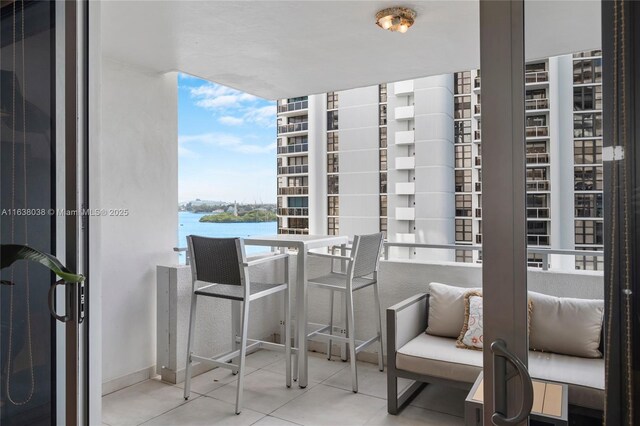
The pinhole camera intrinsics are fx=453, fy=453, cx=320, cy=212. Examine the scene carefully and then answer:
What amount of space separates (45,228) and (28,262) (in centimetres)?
14

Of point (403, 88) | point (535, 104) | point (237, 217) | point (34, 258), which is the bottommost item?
point (34, 258)

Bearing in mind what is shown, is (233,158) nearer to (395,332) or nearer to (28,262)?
(395,332)

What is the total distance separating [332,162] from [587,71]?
3526mm

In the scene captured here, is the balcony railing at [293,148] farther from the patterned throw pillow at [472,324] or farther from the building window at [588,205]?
the building window at [588,205]

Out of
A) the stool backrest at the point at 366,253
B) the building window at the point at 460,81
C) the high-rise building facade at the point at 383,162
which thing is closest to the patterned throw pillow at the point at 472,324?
the high-rise building facade at the point at 383,162

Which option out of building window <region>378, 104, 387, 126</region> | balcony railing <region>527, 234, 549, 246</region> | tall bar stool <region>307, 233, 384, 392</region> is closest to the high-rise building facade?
building window <region>378, 104, 387, 126</region>

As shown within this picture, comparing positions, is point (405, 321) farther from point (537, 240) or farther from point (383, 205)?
point (537, 240)

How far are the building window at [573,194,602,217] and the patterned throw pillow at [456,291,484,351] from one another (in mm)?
1603

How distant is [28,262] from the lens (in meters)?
1.61

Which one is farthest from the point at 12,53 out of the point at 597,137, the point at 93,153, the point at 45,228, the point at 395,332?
the point at 395,332

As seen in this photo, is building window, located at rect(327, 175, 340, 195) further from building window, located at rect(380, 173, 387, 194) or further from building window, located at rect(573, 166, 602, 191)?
building window, located at rect(573, 166, 602, 191)

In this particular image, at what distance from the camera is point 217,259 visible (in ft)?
9.10

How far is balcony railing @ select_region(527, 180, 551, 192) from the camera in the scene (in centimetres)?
95

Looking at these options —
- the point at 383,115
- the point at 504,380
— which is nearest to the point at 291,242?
the point at 383,115
